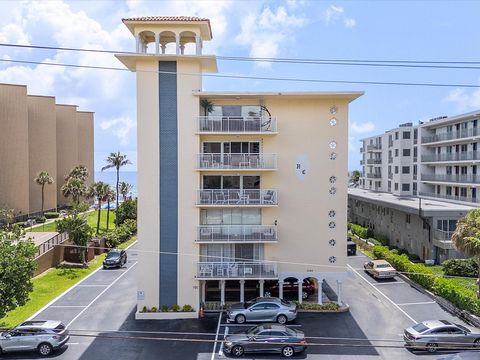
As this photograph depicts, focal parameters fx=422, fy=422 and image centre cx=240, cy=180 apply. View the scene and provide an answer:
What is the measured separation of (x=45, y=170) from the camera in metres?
61.7

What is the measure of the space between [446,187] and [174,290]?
3691cm

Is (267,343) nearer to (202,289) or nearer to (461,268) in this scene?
(202,289)

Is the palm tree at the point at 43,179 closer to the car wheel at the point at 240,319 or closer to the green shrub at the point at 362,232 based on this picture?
the green shrub at the point at 362,232

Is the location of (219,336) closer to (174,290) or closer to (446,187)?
(174,290)

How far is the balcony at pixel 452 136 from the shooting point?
4322 centimetres

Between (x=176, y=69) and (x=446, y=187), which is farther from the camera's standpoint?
(x=446, y=187)

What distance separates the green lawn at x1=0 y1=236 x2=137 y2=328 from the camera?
25.2 metres

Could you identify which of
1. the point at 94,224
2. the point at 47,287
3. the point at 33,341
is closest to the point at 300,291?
the point at 33,341

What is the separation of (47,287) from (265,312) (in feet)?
56.1

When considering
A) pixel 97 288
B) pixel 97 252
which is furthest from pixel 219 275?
pixel 97 252

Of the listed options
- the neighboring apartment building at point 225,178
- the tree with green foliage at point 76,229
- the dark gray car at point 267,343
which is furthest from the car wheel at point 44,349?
the tree with green foliage at point 76,229

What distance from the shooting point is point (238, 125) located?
2664 cm

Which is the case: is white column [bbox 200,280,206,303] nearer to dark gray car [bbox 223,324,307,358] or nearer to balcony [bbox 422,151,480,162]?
dark gray car [bbox 223,324,307,358]

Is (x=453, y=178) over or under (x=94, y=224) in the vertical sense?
over
